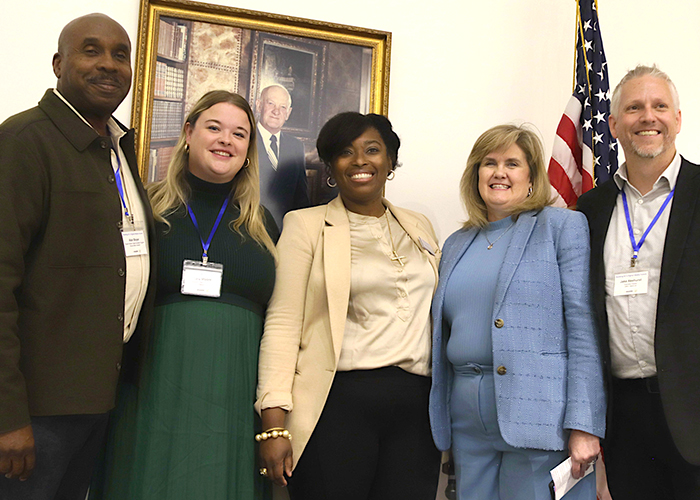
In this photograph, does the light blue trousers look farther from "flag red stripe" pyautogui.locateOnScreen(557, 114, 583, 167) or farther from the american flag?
"flag red stripe" pyautogui.locateOnScreen(557, 114, 583, 167)

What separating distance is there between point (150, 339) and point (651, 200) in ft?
5.97

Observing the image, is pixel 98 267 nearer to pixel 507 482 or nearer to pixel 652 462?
pixel 507 482

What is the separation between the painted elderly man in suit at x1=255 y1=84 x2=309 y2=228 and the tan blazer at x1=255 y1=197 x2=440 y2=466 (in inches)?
18.5

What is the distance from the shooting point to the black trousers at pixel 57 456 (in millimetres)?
1618

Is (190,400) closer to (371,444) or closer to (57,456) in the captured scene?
(57,456)

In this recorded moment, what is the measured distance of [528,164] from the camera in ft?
7.66

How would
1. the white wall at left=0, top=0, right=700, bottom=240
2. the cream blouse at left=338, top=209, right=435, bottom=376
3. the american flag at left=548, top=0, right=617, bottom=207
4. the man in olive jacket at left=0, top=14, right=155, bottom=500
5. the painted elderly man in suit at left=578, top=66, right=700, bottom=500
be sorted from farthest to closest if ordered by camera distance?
1. the white wall at left=0, top=0, right=700, bottom=240
2. the american flag at left=548, top=0, right=617, bottom=207
3. the cream blouse at left=338, top=209, right=435, bottom=376
4. the painted elderly man in suit at left=578, top=66, right=700, bottom=500
5. the man in olive jacket at left=0, top=14, right=155, bottom=500

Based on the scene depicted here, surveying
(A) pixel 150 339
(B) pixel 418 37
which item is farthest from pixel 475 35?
(A) pixel 150 339

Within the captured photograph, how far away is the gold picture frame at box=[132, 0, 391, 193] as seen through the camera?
2793 mm

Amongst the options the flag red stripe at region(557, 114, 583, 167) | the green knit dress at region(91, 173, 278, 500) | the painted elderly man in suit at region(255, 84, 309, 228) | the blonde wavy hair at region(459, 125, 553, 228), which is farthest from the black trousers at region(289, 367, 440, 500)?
the flag red stripe at region(557, 114, 583, 167)

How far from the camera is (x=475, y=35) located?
3338 millimetres

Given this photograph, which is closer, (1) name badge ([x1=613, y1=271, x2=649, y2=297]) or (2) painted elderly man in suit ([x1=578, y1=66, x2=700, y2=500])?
(2) painted elderly man in suit ([x1=578, y1=66, x2=700, y2=500])

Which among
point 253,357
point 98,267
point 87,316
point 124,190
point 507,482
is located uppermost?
point 124,190

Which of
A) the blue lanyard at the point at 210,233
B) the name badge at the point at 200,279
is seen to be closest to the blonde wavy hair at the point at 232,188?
the blue lanyard at the point at 210,233
